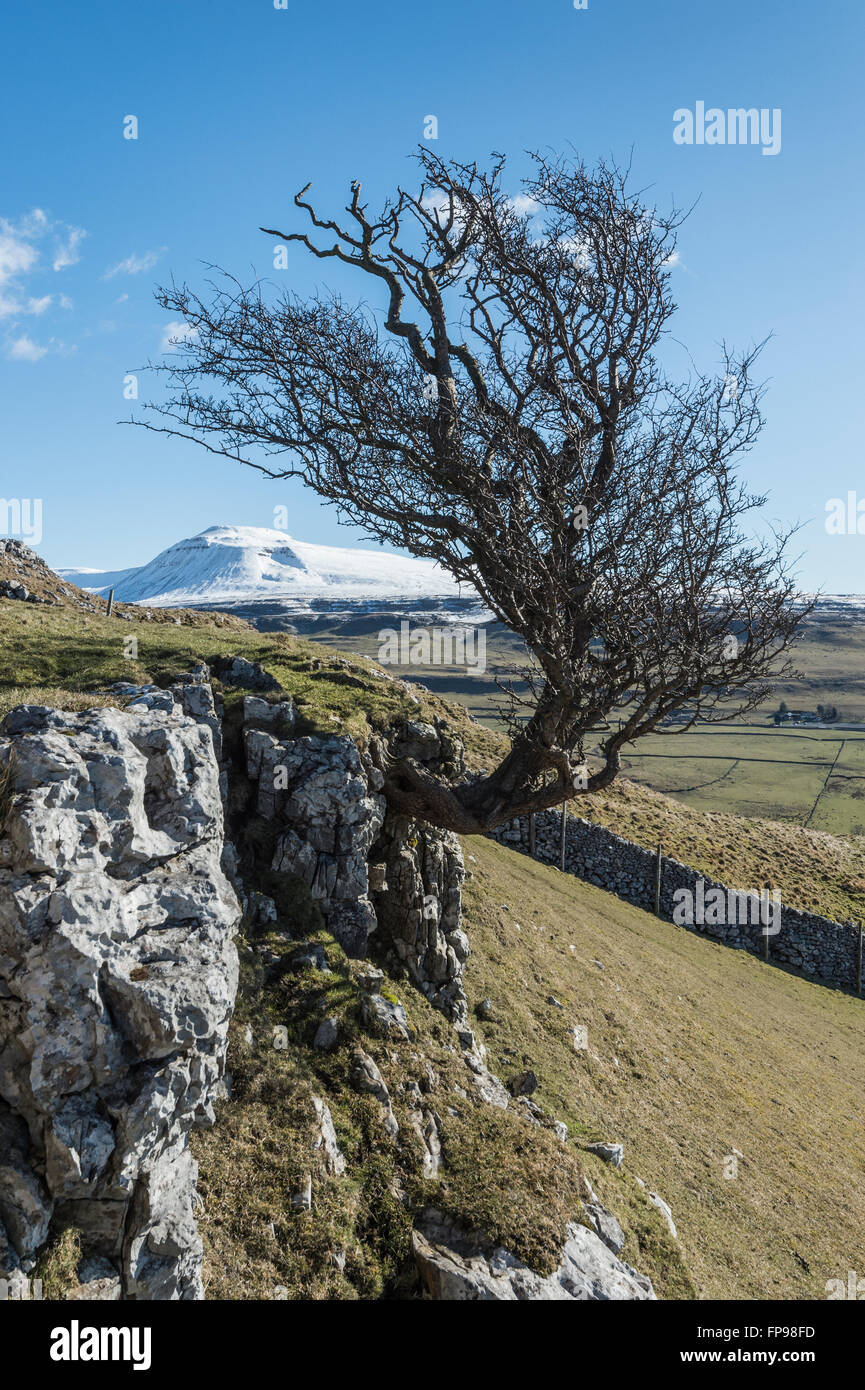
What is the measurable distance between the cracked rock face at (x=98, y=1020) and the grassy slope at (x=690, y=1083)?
21.3 ft

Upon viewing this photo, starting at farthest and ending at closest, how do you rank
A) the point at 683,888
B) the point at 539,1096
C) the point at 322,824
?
the point at 683,888
the point at 539,1096
the point at 322,824

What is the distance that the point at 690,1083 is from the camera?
15219 mm

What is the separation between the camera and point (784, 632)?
9969 mm

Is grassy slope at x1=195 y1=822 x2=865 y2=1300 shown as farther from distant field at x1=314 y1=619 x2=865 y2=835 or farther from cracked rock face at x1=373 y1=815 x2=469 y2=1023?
distant field at x1=314 y1=619 x2=865 y2=835

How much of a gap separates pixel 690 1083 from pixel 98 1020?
13.8 metres

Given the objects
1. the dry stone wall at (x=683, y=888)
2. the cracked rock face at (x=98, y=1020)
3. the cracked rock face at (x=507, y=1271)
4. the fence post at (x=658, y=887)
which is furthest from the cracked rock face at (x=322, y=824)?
the fence post at (x=658, y=887)

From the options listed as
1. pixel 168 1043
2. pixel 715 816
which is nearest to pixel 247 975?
pixel 168 1043

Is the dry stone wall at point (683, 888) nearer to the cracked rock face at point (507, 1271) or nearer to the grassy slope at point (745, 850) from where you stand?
the grassy slope at point (745, 850)

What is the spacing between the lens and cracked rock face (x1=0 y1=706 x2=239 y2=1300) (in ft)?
17.6

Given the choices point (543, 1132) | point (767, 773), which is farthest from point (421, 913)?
point (767, 773)

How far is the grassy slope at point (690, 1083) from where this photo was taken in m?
11.2

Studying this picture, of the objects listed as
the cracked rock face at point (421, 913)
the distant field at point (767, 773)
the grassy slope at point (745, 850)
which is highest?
the cracked rock face at point (421, 913)

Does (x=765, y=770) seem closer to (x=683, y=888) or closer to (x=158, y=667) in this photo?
(x=683, y=888)
